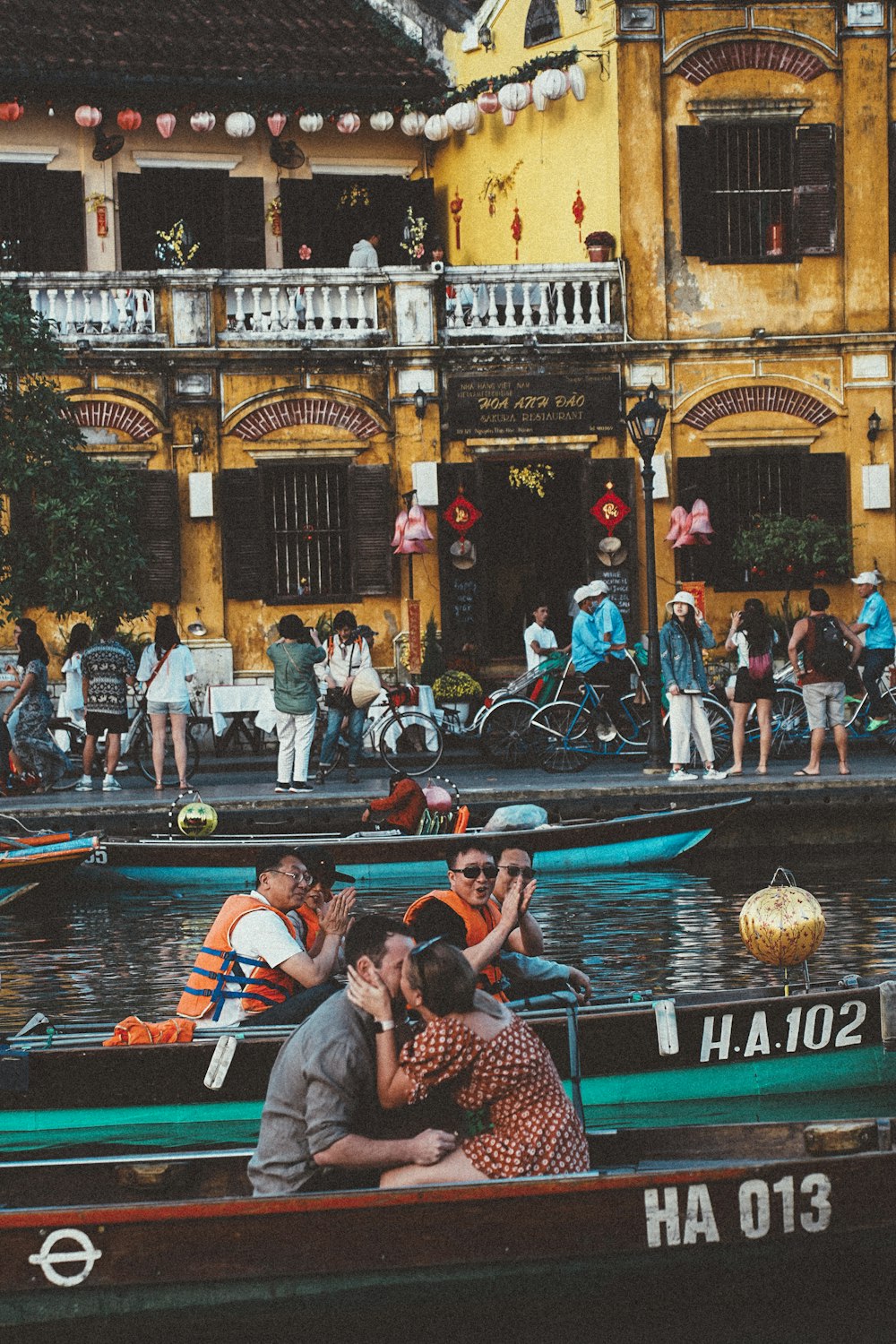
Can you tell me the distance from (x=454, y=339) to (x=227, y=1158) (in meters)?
18.4

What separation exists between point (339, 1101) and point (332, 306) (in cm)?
1914

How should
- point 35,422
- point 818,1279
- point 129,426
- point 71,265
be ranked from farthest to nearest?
1. point 71,265
2. point 129,426
3. point 35,422
4. point 818,1279

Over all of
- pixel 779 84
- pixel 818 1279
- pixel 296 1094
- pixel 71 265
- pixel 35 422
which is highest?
pixel 779 84

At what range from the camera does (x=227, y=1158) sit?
25.9ft

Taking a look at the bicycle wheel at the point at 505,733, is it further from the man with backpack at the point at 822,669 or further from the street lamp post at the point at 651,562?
the man with backpack at the point at 822,669

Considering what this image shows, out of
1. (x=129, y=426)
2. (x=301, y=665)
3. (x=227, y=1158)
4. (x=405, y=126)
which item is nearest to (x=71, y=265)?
(x=129, y=426)

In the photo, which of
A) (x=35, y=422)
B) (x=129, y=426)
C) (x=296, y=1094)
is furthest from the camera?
(x=129, y=426)

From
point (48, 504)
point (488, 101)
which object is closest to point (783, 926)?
point (48, 504)

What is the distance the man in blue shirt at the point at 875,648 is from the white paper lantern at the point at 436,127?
8.64 meters

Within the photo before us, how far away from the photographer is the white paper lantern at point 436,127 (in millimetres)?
27000

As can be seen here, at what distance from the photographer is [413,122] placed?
2716 cm

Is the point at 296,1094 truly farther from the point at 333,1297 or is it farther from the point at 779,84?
the point at 779,84

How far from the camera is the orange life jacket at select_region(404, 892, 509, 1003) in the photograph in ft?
30.8

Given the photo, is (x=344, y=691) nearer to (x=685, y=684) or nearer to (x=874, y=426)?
(x=685, y=684)
